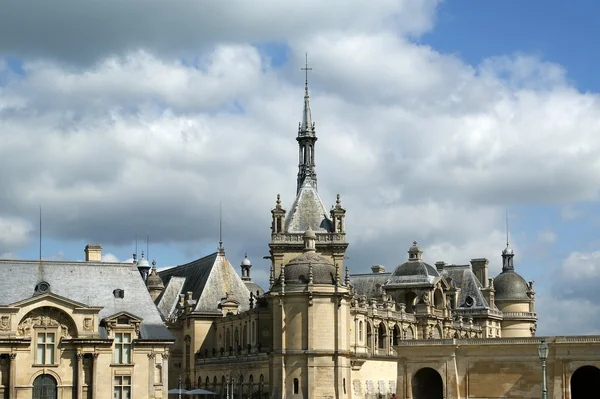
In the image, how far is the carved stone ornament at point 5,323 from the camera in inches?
2650

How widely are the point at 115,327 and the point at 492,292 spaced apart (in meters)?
63.6

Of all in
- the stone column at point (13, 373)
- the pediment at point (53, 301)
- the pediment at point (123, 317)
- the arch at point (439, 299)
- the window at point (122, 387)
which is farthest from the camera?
the arch at point (439, 299)

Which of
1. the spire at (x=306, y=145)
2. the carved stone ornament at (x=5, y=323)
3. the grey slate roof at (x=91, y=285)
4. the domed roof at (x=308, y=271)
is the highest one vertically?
the spire at (x=306, y=145)

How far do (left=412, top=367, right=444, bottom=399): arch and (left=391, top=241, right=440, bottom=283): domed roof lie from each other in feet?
62.8

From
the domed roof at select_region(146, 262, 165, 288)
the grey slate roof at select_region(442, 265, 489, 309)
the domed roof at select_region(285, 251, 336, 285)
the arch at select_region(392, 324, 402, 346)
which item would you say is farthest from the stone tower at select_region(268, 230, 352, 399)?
the grey slate roof at select_region(442, 265, 489, 309)

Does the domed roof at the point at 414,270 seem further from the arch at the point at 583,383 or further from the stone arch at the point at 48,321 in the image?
the stone arch at the point at 48,321

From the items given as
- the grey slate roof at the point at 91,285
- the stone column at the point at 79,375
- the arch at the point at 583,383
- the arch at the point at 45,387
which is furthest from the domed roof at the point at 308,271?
the arch at the point at 45,387

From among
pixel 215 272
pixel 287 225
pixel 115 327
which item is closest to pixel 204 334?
pixel 215 272

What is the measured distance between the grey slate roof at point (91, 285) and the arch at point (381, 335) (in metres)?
23.5

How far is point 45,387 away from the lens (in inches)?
2704

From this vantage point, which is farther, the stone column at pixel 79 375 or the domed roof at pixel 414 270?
the domed roof at pixel 414 270

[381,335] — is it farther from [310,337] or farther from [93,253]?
[93,253]

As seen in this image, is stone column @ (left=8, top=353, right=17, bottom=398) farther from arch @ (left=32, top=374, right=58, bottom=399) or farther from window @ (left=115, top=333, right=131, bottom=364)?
window @ (left=115, top=333, right=131, bottom=364)

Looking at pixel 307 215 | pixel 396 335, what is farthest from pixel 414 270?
pixel 307 215
